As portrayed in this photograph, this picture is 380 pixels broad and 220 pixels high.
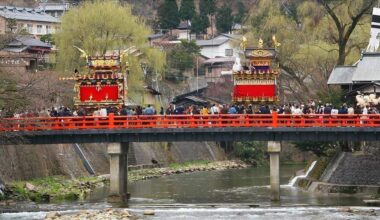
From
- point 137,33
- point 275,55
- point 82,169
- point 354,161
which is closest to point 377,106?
point 354,161

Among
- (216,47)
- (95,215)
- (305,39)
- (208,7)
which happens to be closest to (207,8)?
(208,7)

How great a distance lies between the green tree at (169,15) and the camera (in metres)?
131

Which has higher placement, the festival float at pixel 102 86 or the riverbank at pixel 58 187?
the festival float at pixel 102 86

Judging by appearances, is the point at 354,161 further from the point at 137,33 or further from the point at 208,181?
the point at 137,33

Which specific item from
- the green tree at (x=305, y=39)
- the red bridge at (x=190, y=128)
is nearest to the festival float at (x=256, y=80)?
the green tree at (x=305, y=39)

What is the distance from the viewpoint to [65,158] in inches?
2591

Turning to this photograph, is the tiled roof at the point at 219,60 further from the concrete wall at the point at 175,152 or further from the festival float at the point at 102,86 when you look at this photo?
the festival float at the point at 102,86

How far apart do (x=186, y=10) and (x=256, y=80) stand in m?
70.3

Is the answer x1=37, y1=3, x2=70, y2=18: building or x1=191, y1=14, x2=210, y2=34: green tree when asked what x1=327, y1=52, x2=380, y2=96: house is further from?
x1=37, y1=3, x2=70, y2=18: building

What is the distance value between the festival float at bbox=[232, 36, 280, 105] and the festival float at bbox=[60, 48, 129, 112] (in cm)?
833

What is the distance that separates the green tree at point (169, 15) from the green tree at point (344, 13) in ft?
206

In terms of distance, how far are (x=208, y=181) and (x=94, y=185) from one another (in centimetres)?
1129

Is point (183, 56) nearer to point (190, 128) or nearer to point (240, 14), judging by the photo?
point (240, 14)

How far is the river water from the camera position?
43.8m
